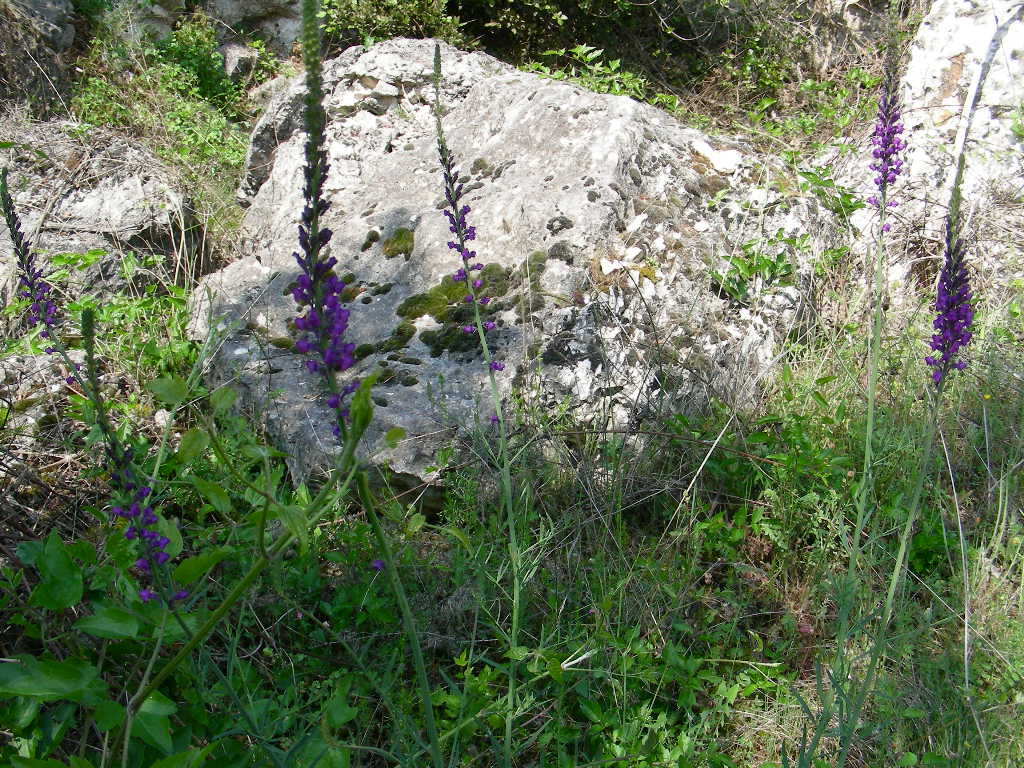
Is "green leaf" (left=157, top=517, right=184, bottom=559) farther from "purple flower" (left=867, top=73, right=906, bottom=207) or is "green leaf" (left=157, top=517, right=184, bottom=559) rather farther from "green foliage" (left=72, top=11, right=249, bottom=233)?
"green foliage" (left=72, top=11, right=249, bottom=233)

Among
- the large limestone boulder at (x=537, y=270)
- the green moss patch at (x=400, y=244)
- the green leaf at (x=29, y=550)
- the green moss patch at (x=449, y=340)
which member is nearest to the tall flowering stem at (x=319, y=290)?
the green leaf at (x=29, y=550)

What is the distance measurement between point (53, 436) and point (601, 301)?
8.06 feet

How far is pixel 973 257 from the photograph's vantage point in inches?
173

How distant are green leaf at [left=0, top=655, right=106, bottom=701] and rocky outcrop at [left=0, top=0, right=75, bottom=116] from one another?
263 inches

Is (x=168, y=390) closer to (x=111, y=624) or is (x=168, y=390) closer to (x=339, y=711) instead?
(x=111, y=624)

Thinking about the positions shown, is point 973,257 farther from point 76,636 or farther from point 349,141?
point 76,636

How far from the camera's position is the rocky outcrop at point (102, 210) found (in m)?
4.23

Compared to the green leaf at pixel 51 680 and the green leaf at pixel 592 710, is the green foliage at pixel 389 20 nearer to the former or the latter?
the green leaf at pixel 592 710

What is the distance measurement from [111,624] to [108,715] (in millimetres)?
177

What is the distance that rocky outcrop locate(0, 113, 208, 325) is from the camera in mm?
4227

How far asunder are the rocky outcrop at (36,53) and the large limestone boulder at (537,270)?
11.6ft

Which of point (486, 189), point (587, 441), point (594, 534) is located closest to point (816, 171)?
point (486, 189)

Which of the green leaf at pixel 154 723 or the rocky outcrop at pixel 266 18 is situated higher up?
the rocky outcrop at pixel 266 18

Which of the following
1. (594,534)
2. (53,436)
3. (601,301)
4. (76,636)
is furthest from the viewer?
(601,301)
